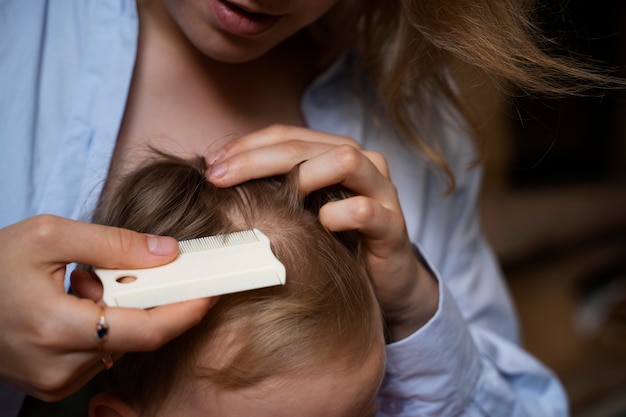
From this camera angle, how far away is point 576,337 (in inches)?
103

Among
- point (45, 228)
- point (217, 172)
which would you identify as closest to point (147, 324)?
point (45, 228)

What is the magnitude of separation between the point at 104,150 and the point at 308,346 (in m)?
0.36

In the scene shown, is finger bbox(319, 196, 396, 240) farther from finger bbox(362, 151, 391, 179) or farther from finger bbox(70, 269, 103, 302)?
finger bbox(70, 269, 103, 302)

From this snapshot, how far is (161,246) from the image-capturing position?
0.60 m

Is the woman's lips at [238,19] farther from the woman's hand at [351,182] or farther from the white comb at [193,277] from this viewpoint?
the white comb at [193,277]

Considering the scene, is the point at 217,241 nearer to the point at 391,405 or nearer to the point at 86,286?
the point at 86,286

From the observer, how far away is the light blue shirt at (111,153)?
0.84 metres

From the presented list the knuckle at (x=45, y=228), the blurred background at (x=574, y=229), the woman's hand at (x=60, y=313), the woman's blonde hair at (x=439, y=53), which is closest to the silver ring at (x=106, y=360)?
the woman's hand at (x=60, y=313)

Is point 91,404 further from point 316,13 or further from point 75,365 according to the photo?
point 316,13

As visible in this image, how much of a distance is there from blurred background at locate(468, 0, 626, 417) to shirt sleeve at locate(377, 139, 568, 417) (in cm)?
106

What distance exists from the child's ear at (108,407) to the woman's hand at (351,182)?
259 millimetres

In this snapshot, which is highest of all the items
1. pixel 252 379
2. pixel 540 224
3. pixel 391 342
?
pixel 252 379

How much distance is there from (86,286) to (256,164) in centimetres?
22

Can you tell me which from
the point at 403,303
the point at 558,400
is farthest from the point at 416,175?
the point at 558,400
